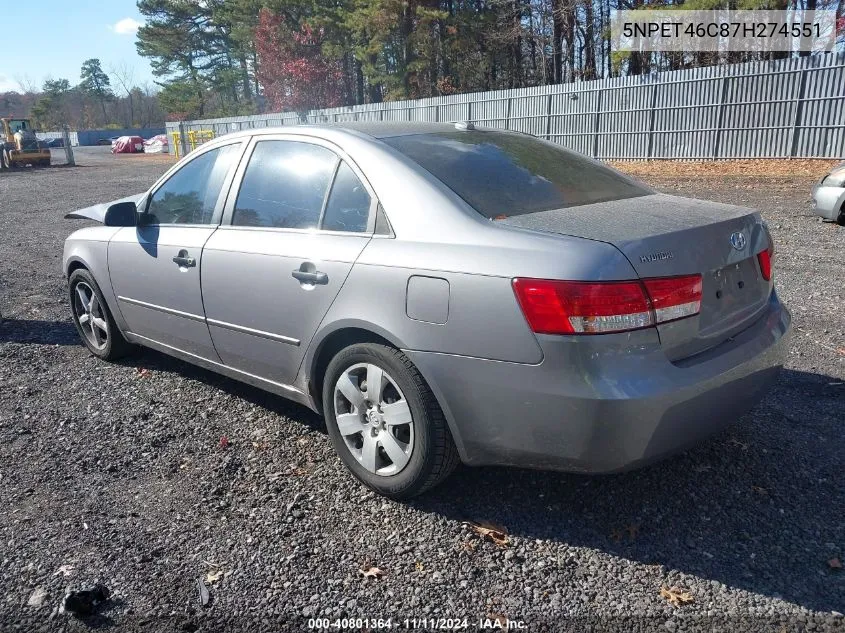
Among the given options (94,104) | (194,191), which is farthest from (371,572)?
(94,104)

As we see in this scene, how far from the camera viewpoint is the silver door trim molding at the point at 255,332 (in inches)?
132

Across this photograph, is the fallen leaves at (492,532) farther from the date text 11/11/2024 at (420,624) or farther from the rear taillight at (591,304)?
the rear taillight at (591,304)

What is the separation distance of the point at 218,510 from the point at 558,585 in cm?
155

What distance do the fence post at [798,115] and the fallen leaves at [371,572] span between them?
18511 mm

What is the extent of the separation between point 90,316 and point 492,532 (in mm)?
3754

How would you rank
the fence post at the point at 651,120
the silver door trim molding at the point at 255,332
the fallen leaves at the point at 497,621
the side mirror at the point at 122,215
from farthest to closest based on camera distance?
the fence post at the point at 651,120 → the side mirror at the point at 122,215 → the silver door trim molding at the point at 255,332 → the fallen leaves at the point at 497,621

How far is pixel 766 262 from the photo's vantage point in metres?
3.17

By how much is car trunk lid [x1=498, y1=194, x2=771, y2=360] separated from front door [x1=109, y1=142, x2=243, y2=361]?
198 centimetres

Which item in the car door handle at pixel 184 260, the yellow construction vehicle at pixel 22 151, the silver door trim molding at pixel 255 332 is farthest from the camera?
the yellow construction vehicle at pixel 22 151

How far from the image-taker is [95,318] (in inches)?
201

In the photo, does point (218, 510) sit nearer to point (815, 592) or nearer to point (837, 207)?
point (815, 592)

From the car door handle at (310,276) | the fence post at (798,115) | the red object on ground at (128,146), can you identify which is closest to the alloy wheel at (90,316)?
the car door handle at (310,276)

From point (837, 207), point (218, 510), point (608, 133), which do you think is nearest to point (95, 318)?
point (218, 510)

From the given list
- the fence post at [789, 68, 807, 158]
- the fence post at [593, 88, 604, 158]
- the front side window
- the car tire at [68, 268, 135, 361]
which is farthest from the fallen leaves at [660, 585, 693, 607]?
the fence post at [593, 88, 604, 158]
